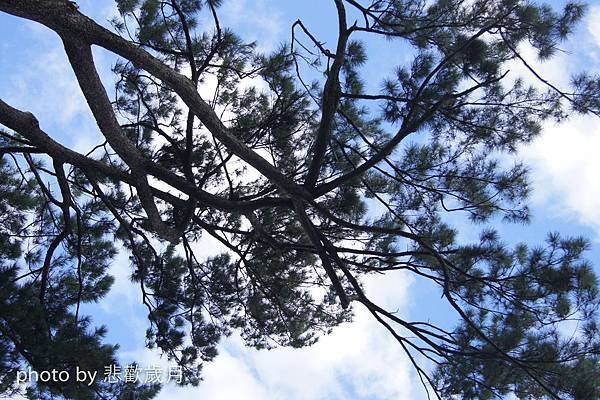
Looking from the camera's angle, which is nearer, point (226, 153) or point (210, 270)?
point (226, 153)

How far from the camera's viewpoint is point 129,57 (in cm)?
279

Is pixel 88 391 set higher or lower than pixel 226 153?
lower

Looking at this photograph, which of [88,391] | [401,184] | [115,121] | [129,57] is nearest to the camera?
[129,57]

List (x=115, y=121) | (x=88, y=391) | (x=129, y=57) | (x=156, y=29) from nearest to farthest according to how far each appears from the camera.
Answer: (x=129, y=57) < (x=115, y=121) < (x=88, y=391) < (x=156, y=29)

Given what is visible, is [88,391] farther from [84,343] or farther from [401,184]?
[401,184]

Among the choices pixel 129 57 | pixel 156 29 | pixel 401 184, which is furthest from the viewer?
pixel 401 184

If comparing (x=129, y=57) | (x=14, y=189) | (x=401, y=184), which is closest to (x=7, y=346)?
(x=14, y=189)

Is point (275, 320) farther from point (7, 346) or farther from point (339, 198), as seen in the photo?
point (7, 346)

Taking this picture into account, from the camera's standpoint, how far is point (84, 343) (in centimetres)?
329

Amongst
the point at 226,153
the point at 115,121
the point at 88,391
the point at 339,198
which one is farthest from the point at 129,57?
the point at 88,391

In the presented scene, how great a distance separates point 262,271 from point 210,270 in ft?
1.42

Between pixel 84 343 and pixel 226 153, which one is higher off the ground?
pixel 226 153

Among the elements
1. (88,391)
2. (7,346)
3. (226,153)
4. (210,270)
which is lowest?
(88,391)

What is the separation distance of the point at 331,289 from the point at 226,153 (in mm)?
1357
